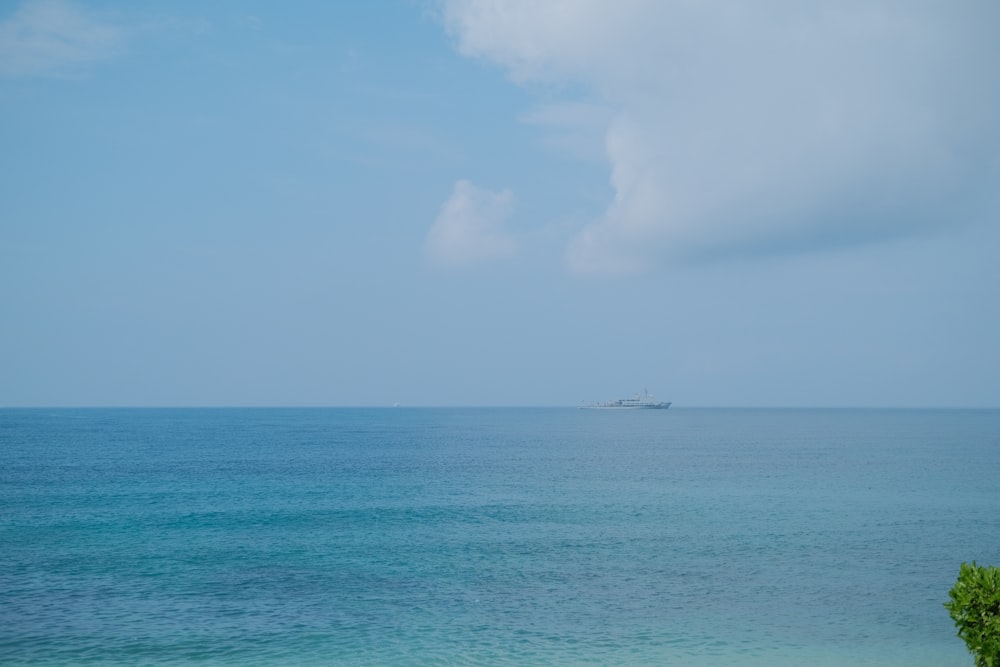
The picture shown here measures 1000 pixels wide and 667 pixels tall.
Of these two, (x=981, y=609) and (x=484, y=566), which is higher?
(x=981, y=609)

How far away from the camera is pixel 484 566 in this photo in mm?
37281

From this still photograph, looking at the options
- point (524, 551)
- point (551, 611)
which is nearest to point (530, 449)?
point (524, 551)

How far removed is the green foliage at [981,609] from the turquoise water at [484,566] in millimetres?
12293

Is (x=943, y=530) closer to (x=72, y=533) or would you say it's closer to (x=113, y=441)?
(x=72, y=533)

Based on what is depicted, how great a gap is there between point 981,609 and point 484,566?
25641 millimetres

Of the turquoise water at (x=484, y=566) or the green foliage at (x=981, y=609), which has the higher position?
the green foliage at (x=981, y=609)

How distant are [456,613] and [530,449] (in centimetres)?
8340

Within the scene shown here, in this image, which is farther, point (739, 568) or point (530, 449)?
point (530, 449)

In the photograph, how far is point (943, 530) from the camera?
46531mm

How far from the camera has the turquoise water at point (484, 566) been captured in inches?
1056

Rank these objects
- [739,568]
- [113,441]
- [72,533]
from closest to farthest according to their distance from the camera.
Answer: [739,568] < [72,533] < [113,441]

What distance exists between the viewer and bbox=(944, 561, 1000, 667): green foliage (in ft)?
45.6

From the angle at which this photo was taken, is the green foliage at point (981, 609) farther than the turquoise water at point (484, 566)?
No

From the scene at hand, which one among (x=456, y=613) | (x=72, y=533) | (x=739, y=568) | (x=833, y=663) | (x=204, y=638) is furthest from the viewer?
(x=72, y=533)
